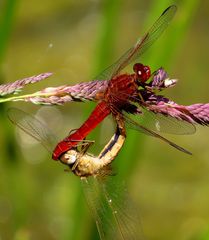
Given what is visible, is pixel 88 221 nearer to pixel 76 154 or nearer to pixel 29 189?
pixel 76 154

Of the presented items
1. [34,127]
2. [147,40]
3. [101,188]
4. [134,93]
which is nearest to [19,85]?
[134,93]

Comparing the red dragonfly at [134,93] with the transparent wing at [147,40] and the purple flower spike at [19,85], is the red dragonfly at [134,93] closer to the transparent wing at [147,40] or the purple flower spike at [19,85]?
the transparent wing at [147,40]

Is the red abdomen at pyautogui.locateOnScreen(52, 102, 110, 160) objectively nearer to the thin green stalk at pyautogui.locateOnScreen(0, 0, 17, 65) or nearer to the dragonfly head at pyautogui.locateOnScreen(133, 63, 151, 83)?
the dragonfly head at pyautogui.locateOnScreen(133, 63, 151, 83)

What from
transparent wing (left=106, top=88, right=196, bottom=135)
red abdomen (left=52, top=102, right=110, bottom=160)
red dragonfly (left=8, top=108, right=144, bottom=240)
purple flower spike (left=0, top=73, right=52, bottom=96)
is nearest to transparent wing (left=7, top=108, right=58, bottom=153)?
red dragonfly (left=8, top=108, right=144, bottom=240)

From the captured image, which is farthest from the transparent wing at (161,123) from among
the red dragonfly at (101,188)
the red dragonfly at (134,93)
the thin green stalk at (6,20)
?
the thin green stalk at (6,20)

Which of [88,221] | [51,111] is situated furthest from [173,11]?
[51,111]
